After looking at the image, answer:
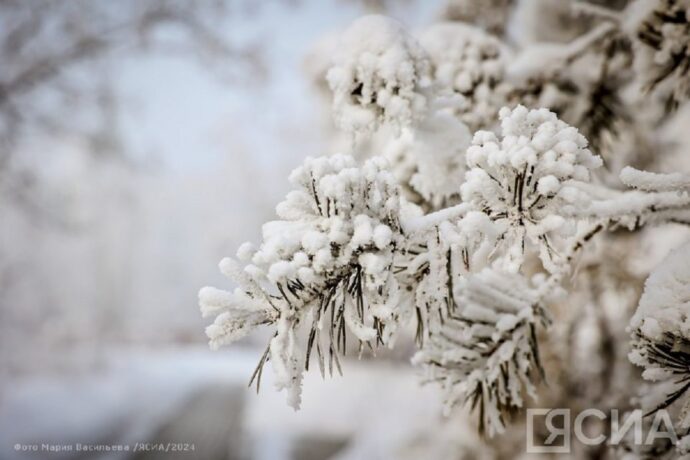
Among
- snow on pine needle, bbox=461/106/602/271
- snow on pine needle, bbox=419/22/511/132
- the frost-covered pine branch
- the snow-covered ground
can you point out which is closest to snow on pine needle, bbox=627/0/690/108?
snow on pine needle, bbox=419/22/511/132

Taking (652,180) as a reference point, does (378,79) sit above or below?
above

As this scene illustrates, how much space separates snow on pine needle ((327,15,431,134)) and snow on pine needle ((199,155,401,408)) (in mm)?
305

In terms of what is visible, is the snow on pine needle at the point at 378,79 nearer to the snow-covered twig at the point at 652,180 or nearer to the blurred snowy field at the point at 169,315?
the snow-covered twig at the point at 652,180

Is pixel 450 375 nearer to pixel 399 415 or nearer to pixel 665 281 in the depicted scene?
pixel 665 281

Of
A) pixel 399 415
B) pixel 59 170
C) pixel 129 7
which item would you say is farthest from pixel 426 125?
pixel 59 170

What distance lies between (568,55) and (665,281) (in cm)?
102

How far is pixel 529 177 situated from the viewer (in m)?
0.69

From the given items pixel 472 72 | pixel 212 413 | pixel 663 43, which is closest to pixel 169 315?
pixel 212 413

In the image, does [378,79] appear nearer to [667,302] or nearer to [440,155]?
[440,155]

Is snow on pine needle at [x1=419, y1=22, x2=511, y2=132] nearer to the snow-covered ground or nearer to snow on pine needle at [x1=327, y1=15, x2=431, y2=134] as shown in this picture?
snow on pine needle at [x1=327, y1=15, x2=431, y2=134]

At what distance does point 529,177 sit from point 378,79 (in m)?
0.47

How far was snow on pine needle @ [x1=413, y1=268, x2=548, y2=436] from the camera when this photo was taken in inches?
33.6

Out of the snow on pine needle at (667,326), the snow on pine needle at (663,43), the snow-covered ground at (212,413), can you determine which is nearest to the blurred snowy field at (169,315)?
the snow-covered ground at (212,413)

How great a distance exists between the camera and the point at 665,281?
29.8 inches
